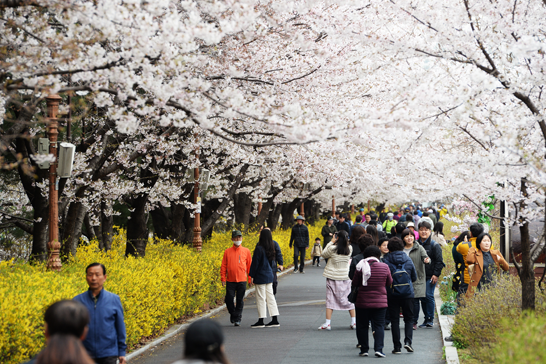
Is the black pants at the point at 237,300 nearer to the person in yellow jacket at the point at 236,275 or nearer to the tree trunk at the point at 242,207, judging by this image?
the person in yellow jacket at the point at 236,275

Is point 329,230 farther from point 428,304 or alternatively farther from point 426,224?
point 428,304

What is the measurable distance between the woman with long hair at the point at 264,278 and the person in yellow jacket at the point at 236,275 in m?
0.20

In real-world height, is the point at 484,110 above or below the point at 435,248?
above

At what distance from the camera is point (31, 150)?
10922 mm

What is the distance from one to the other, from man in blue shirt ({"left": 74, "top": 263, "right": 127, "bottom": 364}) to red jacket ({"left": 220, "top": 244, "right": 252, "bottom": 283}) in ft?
19.8

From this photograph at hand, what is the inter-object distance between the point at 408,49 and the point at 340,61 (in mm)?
5468

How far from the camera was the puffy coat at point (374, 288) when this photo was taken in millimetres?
8734

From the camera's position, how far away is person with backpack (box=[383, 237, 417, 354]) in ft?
29.8

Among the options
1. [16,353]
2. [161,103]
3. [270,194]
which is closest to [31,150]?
[161,103]

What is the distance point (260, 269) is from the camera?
11.8 metres

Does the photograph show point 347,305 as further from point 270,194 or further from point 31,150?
point 270,194

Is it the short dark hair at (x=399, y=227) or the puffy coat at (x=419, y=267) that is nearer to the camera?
the puffy coat at (x=419, y=267)

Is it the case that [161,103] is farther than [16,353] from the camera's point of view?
Yes

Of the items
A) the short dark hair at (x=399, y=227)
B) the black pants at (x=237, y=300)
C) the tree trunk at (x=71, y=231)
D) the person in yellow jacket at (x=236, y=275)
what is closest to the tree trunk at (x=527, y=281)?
the person in yellow jacket at (x=236, y=275)
